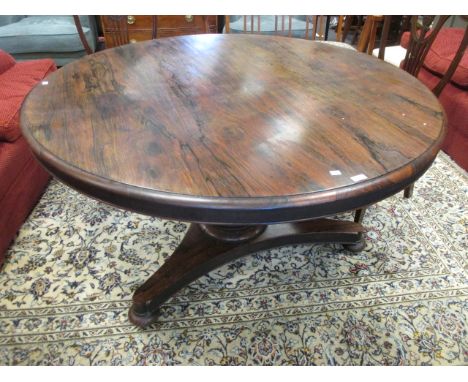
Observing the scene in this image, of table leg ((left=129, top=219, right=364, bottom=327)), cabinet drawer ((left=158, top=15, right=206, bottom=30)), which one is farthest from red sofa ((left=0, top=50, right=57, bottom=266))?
cabinet drawer ((left=158, top=15, right=206, bottom=30))

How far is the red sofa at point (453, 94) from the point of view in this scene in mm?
1695

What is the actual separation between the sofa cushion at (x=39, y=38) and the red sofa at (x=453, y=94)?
235cm

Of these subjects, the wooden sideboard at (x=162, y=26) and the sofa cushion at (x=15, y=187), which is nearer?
the sofa cushion at (x=15, y=187)

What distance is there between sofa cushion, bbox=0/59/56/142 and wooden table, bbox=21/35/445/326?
468 mm

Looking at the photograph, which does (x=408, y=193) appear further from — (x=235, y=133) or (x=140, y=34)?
(x=140, y=34)

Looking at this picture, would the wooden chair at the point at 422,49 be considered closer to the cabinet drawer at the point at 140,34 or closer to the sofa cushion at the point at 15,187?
the sofa cushion at the point at 15,187

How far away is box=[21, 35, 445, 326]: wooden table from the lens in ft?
1.84

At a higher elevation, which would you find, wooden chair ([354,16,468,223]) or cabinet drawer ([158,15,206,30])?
wooden chair ([354,16,468,223])

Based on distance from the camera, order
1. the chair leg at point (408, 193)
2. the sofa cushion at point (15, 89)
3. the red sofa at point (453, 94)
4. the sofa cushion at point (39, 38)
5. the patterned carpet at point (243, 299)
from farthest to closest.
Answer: the sofa cushion at point (39, 38) < the red sofa at point (453, 94) < the chair leg at point (408, 193) < the sofa cushion at point (15, 89) < the patterned carpet at point (243, 299)

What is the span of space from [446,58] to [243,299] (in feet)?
5.57

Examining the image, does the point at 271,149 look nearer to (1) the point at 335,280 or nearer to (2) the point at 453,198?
(1) the point at 335,280

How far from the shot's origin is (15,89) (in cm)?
154

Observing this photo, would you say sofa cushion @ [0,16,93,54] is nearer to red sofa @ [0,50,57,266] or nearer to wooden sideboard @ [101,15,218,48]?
wooden sideboard @ [101,15,218,48]

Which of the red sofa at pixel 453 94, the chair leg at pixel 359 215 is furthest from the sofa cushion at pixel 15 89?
the red sofa at pixel 453 94
